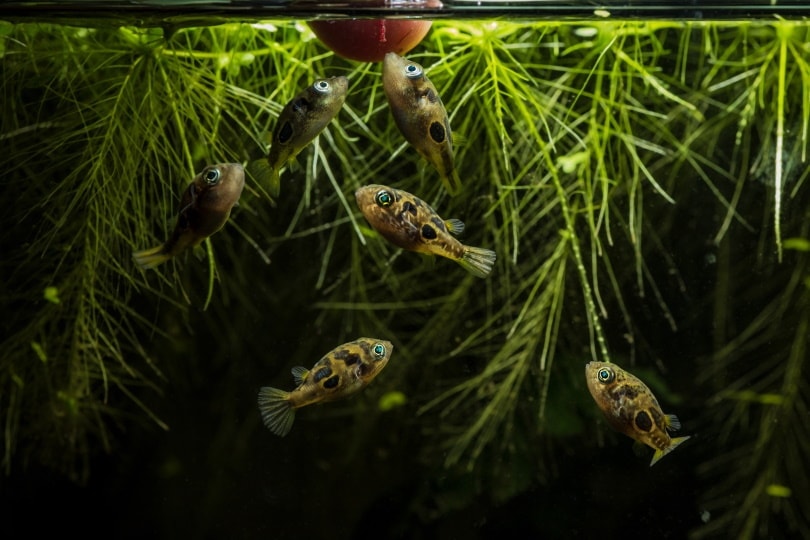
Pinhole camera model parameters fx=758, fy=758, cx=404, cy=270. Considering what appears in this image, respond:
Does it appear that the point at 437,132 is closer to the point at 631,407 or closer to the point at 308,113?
the point at 308,113

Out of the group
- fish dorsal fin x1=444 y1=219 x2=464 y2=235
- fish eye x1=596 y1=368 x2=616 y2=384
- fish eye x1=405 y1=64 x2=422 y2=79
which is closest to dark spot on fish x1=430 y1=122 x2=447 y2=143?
fish eye x1=405 y1=64 x2=422 y2=79

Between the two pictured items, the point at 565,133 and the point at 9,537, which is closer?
the point at 565,133

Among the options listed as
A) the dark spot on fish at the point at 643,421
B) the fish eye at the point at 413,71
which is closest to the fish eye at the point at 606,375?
the dark spot on fish at the point at 643,421

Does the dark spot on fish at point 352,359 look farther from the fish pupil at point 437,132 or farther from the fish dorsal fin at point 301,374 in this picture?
the fish pupil at point 437,132

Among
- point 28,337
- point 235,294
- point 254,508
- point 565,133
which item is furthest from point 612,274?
point 28,337

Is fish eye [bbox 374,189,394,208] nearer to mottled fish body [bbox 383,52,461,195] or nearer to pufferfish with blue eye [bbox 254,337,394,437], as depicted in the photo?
mottled fish body [bbox 383,52,461,195]

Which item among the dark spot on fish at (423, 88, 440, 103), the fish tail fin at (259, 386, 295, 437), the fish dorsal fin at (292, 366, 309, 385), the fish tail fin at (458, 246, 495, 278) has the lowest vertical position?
the fish tail fin at (259, 386, 295, 437)

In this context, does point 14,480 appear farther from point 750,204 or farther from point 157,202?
point 750,204
